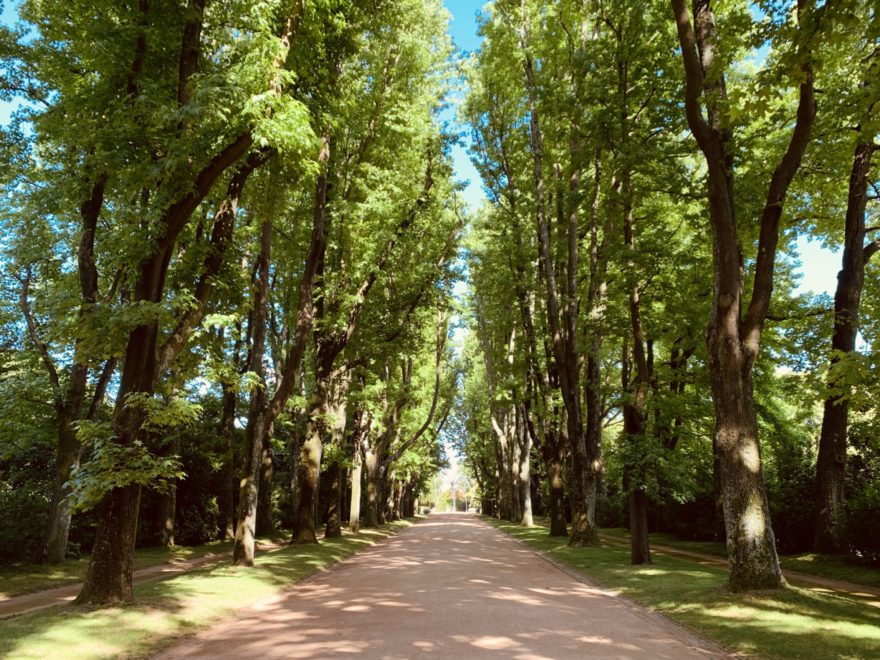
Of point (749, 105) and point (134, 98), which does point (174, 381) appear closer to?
point (134, 98)

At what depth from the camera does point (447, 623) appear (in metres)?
7.07

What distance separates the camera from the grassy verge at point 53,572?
11.5 meters

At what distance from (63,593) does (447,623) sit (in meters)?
8.50

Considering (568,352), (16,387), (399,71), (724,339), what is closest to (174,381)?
(16,387)

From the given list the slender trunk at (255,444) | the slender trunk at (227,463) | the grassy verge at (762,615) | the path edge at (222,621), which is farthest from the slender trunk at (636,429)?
the slender trunk at (227,463)

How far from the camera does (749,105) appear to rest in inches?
264

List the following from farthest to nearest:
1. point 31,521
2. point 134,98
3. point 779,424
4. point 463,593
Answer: point 779,424 < point 31,521 < point 463,593 < point 134,98

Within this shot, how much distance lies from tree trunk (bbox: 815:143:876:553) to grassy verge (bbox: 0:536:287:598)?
1790 centimetres

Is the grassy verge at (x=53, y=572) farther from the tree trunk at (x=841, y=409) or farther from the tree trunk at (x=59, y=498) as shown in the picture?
the tree trunk at (x=841, y=409)

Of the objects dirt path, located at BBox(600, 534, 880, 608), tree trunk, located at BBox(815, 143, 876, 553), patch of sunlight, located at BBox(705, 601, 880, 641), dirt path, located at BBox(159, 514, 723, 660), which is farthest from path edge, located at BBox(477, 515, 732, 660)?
tree trunk, located at BBox(815, 143, 876, 553)

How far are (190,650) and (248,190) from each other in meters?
9.21

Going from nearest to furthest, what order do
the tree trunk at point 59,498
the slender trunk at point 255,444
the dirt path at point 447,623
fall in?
the dirt path at point 447,623
the slender trunk at point 255,444
the tree trunk at point 59,498

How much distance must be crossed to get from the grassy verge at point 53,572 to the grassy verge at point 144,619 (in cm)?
332

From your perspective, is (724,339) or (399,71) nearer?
(724,339)
